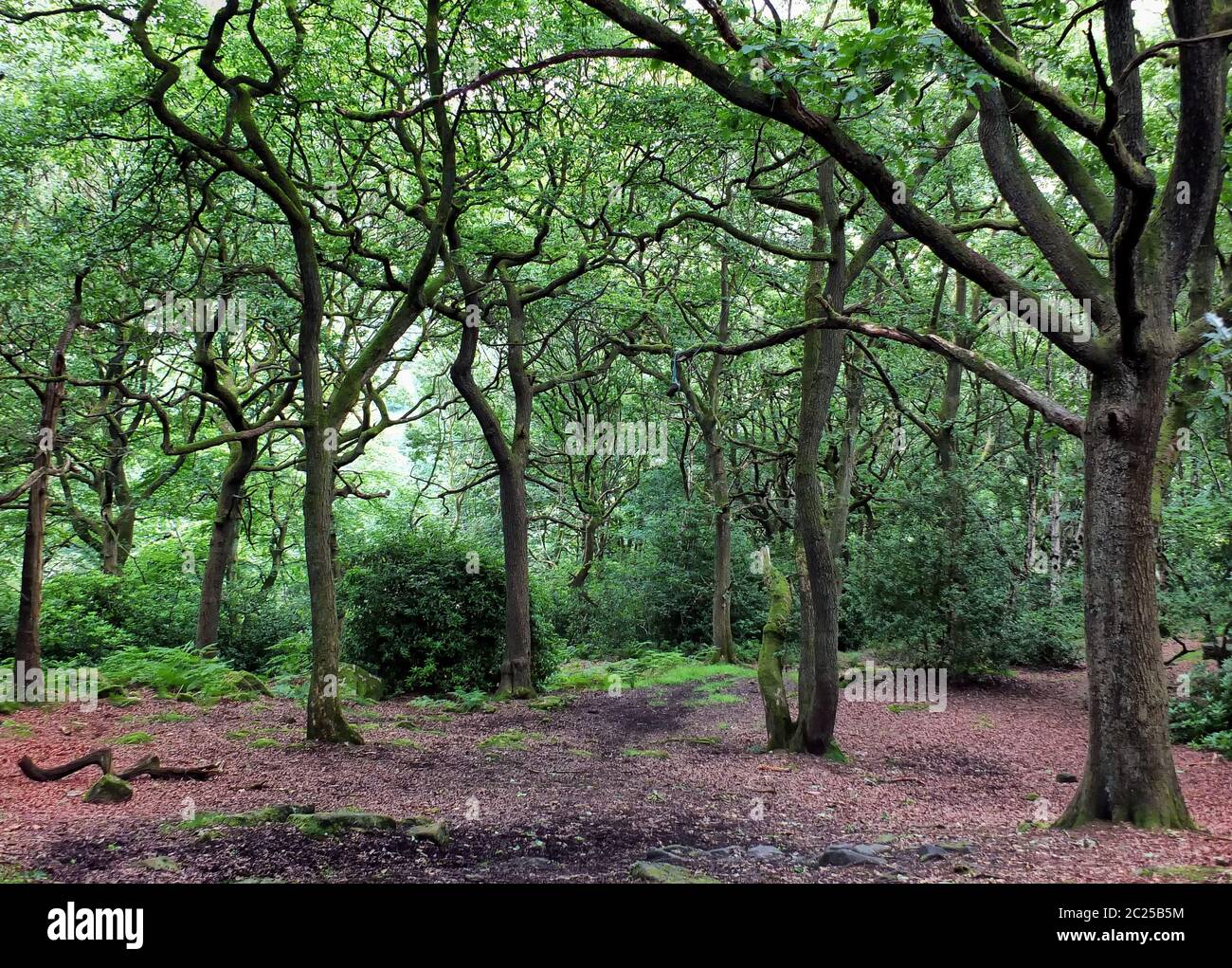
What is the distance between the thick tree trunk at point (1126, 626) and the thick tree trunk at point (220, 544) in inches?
516

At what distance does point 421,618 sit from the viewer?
14898mm

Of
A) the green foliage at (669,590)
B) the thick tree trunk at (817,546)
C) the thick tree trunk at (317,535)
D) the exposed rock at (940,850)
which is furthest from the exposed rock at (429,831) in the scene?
the green foliage at (669,590)

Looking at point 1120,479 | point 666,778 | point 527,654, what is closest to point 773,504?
point 527,654

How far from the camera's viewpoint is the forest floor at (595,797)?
494cm

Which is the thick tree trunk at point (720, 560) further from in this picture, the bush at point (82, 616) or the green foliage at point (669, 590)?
the bush at point (82, 616)

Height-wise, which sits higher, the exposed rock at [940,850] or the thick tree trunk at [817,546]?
the thick tree trunk at [817,546]

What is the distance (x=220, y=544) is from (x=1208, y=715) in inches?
603

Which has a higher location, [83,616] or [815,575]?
[815,575]

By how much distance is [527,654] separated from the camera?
14.5 m

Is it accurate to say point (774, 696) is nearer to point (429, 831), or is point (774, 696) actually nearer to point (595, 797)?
point (595, 797)

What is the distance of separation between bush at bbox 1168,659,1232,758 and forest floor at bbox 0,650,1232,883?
1.11 ft

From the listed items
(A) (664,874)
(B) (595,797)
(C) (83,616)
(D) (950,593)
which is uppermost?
(D) (950,593)

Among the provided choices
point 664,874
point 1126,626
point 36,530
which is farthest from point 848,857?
point 36,530
